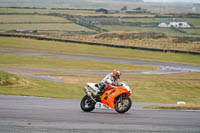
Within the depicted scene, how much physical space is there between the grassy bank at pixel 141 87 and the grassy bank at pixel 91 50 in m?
14.9

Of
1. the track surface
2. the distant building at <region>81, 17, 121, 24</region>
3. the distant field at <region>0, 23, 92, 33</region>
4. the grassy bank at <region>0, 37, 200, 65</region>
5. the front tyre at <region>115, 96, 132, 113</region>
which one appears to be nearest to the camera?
the track surface

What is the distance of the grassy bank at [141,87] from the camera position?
2433 centimetres

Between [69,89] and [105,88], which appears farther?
[69,89]

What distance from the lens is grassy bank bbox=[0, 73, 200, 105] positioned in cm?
2433

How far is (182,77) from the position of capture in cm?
4384

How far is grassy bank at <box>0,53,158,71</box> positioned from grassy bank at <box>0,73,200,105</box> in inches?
272

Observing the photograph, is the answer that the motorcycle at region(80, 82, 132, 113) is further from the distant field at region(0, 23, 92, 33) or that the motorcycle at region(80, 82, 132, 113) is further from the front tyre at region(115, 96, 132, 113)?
the distant field at region(0, 23, 92, 33)

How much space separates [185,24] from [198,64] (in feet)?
241

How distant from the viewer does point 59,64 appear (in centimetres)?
5075

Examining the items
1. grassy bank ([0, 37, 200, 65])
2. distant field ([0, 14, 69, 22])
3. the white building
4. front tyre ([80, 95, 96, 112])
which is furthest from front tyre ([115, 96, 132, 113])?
the white building

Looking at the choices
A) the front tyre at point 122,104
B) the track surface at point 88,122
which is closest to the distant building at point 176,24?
the front tyre at point 122,104

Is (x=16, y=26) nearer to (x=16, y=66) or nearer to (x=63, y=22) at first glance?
(x=63, y=22)

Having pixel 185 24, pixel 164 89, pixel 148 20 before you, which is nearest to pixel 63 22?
Answer: pixel 148 20

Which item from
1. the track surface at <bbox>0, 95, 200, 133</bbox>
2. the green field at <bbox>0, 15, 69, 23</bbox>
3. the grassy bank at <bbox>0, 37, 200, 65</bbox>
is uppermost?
the track surface at <bbox>0, 95, 200, 133</bbox>
